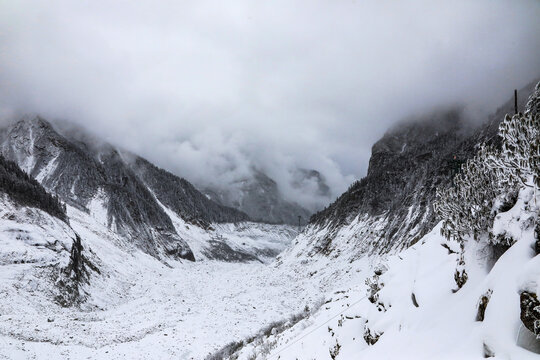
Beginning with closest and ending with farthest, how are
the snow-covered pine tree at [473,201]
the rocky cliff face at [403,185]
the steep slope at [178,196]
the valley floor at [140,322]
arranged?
the snow-covered pine tree at [473,201]
the valley floor at [140,322]
the rocky cliff face at [403,185]
the steep slope at [178,196]

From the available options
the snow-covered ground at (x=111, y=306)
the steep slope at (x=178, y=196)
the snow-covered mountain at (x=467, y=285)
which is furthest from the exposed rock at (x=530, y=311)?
the steep slope at (x=178, y=196)

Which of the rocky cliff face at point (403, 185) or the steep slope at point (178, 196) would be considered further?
the steep slope at point (178, 196)

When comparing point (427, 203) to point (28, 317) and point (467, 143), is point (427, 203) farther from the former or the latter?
point (28, 317)

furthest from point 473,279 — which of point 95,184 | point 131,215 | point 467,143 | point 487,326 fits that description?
point 95,184

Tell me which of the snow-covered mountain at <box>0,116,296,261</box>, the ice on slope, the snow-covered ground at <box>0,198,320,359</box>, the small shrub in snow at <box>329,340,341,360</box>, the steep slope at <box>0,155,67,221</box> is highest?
the snow-covered mountain at <box>0,116,296,261</box>

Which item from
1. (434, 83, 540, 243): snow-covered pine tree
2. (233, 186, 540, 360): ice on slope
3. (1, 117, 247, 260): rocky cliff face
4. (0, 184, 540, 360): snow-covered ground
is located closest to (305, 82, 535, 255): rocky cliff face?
(0, 184, 540, 360): snow-covered ground

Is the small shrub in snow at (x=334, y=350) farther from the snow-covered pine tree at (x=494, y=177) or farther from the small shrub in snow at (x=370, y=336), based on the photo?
the snow-covered pine tree at (x=494, y=177)

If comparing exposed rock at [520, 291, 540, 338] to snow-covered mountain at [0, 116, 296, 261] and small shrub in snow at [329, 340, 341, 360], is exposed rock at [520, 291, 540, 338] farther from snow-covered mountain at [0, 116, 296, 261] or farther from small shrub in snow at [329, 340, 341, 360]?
snow-covered mountain at [0, 116, 296, 261]
